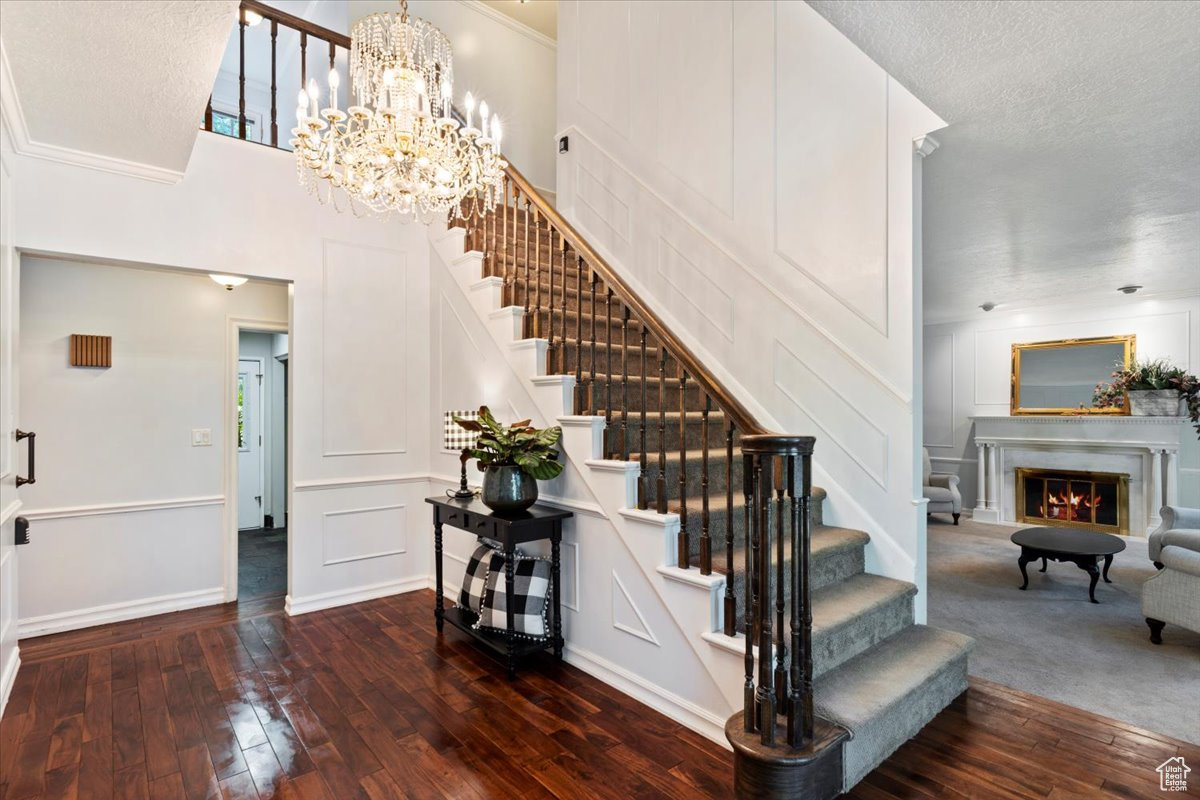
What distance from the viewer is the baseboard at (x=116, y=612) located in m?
3.62

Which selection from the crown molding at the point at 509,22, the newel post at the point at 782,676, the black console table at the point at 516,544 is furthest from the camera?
the crown molding at the point at 509,22

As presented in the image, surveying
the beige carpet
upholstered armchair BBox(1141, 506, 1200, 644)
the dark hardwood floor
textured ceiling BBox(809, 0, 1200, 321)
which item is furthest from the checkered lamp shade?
upholstered armchair BBox(1141, 506, 1200, 644)

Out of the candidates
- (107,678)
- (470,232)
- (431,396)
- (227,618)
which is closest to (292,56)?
(470,232)

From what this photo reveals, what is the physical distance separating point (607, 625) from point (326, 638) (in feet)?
5.95

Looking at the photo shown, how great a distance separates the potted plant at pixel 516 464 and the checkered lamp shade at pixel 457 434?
0.90 m

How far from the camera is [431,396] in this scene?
14.8 ft

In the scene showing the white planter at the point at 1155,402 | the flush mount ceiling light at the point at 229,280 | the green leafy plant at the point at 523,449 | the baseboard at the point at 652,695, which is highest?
the flush mount ceiling light at the point at 229,280

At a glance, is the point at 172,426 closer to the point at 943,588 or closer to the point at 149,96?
the point at 149,96

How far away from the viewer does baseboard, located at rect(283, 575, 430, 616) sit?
3939mm

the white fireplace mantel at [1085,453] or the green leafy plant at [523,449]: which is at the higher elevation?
the green leafy plant at [523,449]

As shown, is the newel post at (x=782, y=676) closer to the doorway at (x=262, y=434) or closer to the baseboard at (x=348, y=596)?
the baseboard at (x=348, y=596)

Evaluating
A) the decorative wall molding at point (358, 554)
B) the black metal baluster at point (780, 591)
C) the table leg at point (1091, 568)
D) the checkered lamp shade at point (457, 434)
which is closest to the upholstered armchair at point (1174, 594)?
the table leg at point (1091, 568)

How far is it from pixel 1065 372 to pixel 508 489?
7431 mm

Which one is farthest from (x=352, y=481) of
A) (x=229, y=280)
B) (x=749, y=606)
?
(x=749, y=606)
